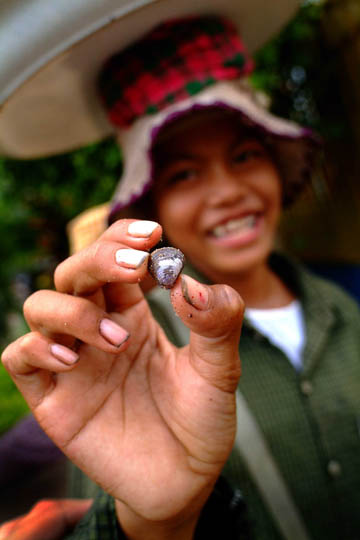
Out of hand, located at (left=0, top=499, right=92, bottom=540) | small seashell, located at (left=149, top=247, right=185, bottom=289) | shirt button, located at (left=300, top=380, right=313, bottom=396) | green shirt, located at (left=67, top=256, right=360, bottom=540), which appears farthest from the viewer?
shirt button, located at (left=300, top=380, right=313, bottom=396)

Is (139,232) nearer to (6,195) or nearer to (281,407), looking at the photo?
(281,407)

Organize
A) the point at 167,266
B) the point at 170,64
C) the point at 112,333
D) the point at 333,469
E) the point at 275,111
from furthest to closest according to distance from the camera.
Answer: the point at 275,111 < the point at 170,64 < the point at 333,469 < the point at 112,333 < the point at 167,266

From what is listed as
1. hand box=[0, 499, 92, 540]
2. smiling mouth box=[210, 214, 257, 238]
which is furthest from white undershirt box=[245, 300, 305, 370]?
hand box=[0, 499, 92, 540]

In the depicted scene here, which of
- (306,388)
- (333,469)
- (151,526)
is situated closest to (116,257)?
(151,526)

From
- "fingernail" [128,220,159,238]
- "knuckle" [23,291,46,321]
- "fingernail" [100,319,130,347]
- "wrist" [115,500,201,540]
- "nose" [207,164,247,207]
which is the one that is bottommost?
"wrist" [115,500,201,540]

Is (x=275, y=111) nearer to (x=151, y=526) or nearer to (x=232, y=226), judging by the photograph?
(x=232, y=226)

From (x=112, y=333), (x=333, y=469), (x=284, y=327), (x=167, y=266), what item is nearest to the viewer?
(x=167, y=266)

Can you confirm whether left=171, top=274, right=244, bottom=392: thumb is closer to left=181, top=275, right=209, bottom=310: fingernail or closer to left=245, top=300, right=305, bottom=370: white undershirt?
left=181, top=275, right=209, bottom=310: fingernail

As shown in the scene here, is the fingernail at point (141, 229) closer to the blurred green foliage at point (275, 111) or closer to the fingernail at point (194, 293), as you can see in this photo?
the fingernail at point (194, 293)
